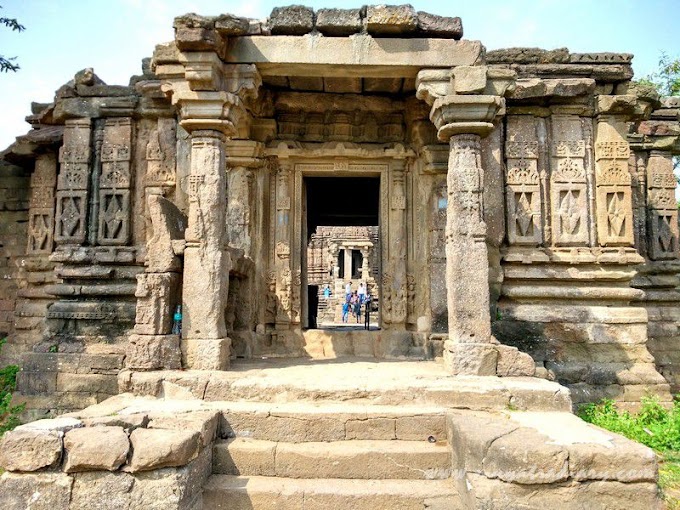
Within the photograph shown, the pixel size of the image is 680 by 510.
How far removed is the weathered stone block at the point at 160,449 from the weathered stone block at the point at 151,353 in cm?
157

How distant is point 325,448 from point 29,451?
2.15 metres

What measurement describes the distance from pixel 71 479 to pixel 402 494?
7.84 feet

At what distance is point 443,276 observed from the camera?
671 centimetres

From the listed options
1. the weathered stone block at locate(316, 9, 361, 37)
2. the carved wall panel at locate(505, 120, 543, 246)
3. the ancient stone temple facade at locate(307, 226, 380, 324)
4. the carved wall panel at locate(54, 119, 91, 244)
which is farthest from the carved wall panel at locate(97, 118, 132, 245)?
the ancient stone temple facade at locate(307, 226, 380, 324)

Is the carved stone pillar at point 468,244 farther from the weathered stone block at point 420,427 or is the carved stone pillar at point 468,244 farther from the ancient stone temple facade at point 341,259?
the ancient stone temple facade at point 341,259

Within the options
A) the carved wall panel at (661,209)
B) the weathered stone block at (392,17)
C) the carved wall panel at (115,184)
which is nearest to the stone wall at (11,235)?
the carved wall panel at (115,184)

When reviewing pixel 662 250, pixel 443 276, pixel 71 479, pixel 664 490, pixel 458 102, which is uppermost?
pixel 458 102

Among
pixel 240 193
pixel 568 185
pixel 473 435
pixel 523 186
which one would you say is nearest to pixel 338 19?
pixel 240 193

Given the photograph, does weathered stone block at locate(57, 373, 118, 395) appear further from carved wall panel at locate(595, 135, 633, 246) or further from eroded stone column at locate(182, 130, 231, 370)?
carved wall panel at locate(595, 135, 633, 246)

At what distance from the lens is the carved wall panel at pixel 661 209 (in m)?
8.84

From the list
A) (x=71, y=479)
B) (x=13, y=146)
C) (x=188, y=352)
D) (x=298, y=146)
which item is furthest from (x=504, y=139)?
(x=13, y=146)

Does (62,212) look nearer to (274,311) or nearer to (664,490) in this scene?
(274,311)

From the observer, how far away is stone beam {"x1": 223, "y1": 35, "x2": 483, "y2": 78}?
18.0 ft

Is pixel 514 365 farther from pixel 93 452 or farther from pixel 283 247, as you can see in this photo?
pixel 93 452
